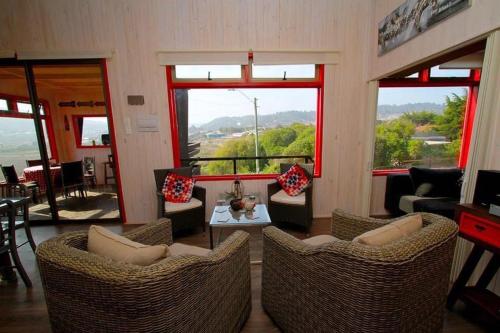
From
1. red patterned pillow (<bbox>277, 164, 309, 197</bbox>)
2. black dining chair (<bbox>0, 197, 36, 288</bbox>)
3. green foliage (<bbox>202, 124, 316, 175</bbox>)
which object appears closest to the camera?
black dining chair (<bbox>0, 197, 36, 288</bbox>)

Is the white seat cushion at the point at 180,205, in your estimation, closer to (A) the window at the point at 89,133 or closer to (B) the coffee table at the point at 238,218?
(B) the coffee table at the point at 238,218

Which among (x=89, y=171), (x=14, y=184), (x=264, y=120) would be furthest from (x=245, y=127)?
(x=89, y=171)

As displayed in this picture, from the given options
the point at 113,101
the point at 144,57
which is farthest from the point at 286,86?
the point at 113,101

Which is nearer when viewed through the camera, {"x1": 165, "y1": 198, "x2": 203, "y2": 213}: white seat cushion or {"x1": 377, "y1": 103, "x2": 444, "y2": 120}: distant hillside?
{"x1": 165, "y1": 198, "x2": 203, "y2": 213}: white seat cushion

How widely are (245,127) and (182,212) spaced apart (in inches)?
64.8

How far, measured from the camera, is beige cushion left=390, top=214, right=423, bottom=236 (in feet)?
3.55

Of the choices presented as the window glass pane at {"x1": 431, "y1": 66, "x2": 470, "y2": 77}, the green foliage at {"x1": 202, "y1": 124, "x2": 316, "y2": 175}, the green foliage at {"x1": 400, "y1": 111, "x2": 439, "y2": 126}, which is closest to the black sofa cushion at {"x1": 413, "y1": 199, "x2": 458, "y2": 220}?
the green foliage at {"x1": 400, "y1": 111, "x2": 439, "y2": 126}

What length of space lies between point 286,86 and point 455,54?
5.84 ft

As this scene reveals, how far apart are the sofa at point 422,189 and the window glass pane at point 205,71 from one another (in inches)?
110

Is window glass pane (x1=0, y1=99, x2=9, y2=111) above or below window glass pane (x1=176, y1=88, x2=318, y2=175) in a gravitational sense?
above

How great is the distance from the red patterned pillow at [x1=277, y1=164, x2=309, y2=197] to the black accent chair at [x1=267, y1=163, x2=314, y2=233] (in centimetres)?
7

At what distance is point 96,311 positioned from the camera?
2.79ft

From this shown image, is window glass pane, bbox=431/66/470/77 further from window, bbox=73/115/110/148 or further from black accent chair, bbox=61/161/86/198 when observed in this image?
window, bbox=73/115/110/148

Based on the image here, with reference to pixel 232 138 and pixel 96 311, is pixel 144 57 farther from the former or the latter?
pixel 96 311
